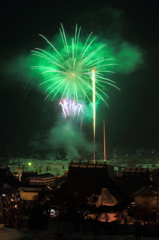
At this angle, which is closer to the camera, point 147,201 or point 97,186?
point 147,201

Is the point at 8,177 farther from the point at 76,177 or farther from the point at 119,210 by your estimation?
the point at 119,210

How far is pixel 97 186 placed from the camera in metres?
13.7

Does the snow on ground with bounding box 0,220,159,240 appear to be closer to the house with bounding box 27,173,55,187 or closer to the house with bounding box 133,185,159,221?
the house with bounding box 133,185,159,221

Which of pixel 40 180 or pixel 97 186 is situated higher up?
pixel 97 186

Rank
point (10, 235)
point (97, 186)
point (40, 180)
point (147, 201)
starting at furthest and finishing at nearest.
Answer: point (40, 180) → point (97, 186) → point (147, 201) → point (10, 235)

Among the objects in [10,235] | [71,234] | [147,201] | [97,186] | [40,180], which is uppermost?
[97,186]

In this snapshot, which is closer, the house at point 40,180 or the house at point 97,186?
the house at point 97,186

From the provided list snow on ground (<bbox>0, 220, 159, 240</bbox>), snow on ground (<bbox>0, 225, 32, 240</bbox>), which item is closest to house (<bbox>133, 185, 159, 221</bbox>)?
snow on ground (<bbox>0, 220, 159, 240</bbox>)

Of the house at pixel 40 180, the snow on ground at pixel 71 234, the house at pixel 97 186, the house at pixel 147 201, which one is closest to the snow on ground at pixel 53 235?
the snow on ground at pixel 71 234

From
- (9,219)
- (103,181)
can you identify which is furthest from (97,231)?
(103,181)

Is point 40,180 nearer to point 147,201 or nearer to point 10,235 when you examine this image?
→ point 147,201

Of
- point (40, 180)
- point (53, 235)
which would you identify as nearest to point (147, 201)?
point (53, 235)

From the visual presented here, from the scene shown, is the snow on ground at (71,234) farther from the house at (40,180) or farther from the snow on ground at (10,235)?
the house at (40,180)

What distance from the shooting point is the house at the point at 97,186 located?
1254 centimetres
